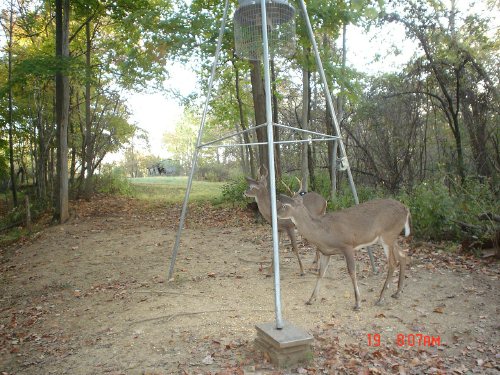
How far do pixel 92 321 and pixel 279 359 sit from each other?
109 inches

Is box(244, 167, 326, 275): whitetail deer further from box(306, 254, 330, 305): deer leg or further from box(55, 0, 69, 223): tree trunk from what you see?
box(55, 0, 69, 223): tree trunk

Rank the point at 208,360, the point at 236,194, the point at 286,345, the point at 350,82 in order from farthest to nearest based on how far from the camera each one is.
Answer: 1. the point at 236,194
2. the point at 350,82
3. the point at 208,360
4. the point at 286,345

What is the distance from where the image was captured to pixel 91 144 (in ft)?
53.1

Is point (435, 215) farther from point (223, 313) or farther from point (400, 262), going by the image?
point (223, 313)

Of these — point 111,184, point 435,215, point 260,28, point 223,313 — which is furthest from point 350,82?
point 111,184

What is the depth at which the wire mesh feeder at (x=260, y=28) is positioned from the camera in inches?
188

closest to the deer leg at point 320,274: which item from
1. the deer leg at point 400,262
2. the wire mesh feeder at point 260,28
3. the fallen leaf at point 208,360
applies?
the deer leg at point 400,262

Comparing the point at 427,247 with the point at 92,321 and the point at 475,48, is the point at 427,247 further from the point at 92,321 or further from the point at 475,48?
the point at 475,48

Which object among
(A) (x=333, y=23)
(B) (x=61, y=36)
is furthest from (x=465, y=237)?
(B) (x=61, y=36)

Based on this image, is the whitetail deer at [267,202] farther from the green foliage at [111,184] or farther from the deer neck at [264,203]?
the green foliage at [111,184]
